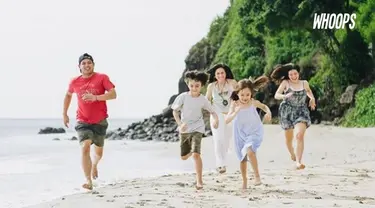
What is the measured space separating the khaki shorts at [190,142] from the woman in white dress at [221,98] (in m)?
1.92

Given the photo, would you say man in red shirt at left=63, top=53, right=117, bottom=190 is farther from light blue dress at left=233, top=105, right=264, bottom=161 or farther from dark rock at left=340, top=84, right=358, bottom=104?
dark rock at left=340, top=84, right=358, bottom=104

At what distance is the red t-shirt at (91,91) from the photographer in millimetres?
8430

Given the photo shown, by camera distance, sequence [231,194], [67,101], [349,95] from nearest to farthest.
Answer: [231,194] → [67,101] → [349,95]

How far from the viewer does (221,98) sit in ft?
34.0

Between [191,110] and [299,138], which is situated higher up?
[191,110]

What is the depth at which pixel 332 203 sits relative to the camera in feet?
21.1

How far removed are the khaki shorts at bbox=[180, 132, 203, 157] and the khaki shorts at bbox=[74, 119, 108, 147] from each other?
1103 millimetres

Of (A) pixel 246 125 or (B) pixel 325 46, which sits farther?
(B) pixel 325 46

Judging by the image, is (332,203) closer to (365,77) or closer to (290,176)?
(290,176)

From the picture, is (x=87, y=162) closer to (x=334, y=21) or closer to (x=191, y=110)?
(x=191, y=110)

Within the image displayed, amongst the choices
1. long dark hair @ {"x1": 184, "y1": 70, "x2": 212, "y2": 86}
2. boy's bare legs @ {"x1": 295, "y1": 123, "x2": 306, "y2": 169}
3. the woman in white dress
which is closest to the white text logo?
boy's bare legs @ {"x1": 295, "y1": 123, "x2": 306, "y2": 169}

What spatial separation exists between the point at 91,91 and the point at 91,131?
548 millimetres

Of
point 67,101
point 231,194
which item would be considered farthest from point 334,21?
point 231,194

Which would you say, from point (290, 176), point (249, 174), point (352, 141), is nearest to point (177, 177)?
point (249, 174)
